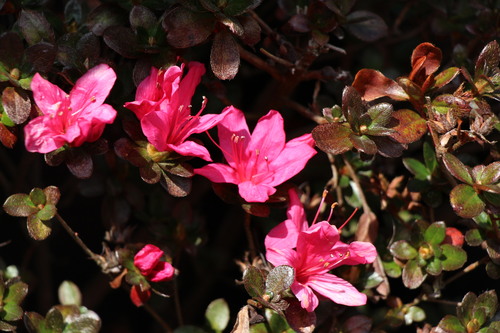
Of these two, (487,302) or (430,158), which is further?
(430,158)

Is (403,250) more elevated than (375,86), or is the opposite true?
(375,86)

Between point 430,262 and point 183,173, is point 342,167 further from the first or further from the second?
point 183,173

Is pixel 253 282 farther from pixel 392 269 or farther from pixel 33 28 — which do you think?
pixel 33 28

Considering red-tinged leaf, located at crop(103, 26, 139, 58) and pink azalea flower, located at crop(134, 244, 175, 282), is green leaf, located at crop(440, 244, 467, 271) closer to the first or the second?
pink azalea flower, located at crop(134, 244, 175, 282)

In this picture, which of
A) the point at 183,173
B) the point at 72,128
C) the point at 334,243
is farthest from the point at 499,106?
the point at 72,128

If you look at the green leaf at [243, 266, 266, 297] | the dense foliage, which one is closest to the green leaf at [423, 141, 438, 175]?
the dense foliage

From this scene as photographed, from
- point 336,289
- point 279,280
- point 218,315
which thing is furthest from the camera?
point 218,315

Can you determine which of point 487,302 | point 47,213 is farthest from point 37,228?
point 487,302
